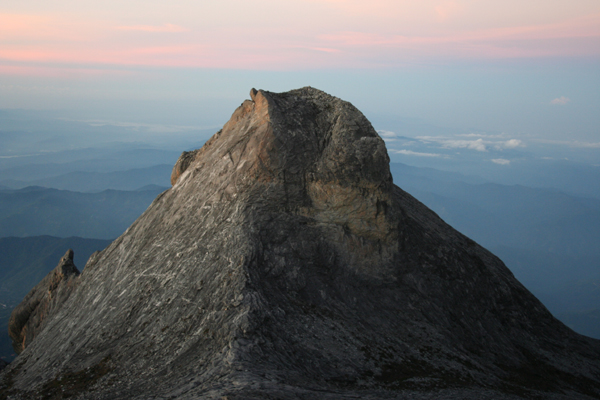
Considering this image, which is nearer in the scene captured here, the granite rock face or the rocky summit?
the rocky summit

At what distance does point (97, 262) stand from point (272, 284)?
22548 millimetres

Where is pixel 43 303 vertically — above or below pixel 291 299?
below

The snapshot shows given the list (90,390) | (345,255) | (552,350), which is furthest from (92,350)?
(552,350)

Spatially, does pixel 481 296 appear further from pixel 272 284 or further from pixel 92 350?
pixel 92 350

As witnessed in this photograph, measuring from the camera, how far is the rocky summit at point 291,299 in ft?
79.6

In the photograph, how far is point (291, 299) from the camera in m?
28.8

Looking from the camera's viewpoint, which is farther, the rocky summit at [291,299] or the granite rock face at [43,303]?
the granite rock face at [43,303]

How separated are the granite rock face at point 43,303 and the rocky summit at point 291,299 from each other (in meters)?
0.77

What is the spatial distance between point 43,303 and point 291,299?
32.8 m

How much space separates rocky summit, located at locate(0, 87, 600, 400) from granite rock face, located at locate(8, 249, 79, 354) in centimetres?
77

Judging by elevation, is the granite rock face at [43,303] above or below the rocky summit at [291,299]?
below

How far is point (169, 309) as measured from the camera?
28125 millimetres

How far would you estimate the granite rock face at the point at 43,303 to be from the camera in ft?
142

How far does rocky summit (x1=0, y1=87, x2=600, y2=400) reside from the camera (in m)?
24.3
